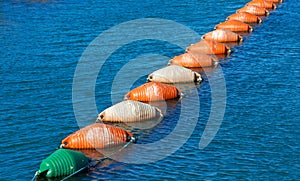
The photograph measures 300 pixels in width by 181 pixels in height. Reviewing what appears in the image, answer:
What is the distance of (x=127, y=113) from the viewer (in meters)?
42.2

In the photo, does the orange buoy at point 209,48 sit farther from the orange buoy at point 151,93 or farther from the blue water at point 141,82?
the orange buoy at point 151,93

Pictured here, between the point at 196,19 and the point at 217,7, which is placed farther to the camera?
the point at 217,7

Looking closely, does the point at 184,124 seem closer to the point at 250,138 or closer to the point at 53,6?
the point at 250,138

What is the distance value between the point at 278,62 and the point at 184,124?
18.1m

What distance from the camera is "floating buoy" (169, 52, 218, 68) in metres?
54.9

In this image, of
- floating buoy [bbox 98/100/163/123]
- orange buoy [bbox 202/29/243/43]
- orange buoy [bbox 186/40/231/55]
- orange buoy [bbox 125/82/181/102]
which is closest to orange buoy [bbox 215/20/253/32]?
orange buoy [bbox 202/29/243/43]

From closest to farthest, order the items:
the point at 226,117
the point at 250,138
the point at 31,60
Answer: the point at 250,138 → the point at 226,117 → the point at 31,60

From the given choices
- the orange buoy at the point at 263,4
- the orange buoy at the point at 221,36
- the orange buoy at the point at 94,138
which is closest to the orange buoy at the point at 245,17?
the orange buoy at the point at 263,4

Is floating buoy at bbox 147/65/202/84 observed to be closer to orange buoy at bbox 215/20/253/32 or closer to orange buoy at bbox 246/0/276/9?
orange buoy at bbox 215/20/253/32

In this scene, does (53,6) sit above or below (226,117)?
above

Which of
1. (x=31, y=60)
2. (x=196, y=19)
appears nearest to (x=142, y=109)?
(x=31, y=60)

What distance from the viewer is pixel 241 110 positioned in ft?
149

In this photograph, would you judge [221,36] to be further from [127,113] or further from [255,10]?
[127,113]

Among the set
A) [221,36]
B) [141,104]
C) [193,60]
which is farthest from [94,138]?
[221,36]
